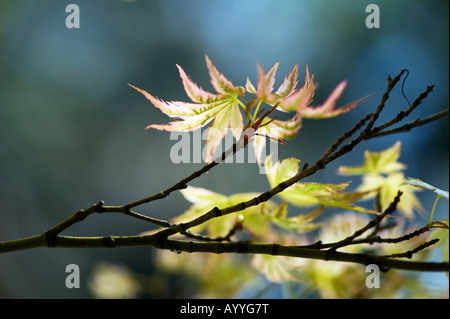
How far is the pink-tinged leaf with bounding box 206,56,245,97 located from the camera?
31 cm

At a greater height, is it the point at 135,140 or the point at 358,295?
the point at 135,140

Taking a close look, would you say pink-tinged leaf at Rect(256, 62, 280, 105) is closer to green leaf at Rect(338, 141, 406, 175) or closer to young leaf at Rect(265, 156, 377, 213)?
young leaf at Rect(265, 156, 377, 213)

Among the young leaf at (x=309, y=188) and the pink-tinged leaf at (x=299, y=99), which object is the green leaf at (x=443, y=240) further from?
the pink-tinged leaf at (x=299, y=99)

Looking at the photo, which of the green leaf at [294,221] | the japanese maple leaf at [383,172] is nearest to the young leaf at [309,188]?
the green leaf at [294,221]

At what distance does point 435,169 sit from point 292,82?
269 centimetres

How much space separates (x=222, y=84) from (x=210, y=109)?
3 cm

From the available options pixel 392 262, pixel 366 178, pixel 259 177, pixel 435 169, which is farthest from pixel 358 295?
pixel 435 169

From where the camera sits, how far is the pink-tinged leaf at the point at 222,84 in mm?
308

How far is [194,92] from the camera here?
318 millimetres

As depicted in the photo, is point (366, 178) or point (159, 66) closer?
point (366, 178)

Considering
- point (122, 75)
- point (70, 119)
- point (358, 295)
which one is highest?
point (122, 75)

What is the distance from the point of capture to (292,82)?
30 cm

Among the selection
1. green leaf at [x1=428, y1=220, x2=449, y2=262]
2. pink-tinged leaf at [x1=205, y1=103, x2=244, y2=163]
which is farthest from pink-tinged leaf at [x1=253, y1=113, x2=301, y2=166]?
green leaf at [x1=428, y1=220, x2=449, y2=262]
